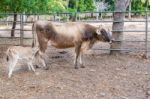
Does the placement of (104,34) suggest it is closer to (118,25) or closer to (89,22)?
(118,25)

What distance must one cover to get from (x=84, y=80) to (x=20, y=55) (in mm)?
1765

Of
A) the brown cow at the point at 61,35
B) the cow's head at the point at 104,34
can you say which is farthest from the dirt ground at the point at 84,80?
the cow's head at the point at 104,34

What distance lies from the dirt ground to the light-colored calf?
239 millimetres

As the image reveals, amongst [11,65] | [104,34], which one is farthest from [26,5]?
[11,65]

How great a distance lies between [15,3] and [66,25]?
3.95m

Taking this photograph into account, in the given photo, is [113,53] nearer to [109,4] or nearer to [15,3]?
[15,3]

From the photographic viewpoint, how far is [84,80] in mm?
9453

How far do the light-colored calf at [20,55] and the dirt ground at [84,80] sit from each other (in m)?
0.24

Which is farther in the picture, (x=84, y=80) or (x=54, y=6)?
(x=54, y=6)

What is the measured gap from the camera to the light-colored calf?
32.0ft

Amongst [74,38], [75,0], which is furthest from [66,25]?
[75,0]

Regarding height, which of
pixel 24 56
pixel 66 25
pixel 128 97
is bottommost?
pixel 128 97

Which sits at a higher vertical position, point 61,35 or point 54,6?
point 54,6

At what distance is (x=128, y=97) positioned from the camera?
8.22 metres
